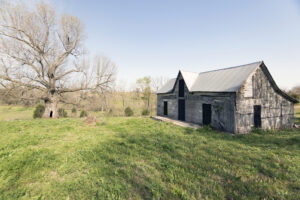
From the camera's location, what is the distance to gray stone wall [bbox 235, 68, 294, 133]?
9.02 m

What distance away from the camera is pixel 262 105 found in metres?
9.77

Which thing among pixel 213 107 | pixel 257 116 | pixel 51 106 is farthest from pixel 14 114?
pixel 257 116

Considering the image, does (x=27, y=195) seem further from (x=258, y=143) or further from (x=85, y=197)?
(x=258, y=143)

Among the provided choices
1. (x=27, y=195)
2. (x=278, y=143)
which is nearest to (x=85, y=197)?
(x=27, y=195)

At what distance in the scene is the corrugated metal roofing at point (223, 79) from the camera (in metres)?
9.34

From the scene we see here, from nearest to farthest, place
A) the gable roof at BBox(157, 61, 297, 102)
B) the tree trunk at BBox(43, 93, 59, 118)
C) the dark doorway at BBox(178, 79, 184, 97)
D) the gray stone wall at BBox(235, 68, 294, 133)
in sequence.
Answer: the gray stone wall at BBox(235, 68, 294, 133), the gable roof at BBox(157, 61, 297, 102), the dark doorway at BBox(178, 79, 184, 97), the tree trunk at BBox(43, 93, 59, 118)

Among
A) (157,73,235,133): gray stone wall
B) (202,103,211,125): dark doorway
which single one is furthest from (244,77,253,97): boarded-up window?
(202,103,211,125): dark doorway

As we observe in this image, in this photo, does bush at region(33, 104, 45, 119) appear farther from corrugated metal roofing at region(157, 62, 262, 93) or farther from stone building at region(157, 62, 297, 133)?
stone building at region(157, 62, 297, 133)

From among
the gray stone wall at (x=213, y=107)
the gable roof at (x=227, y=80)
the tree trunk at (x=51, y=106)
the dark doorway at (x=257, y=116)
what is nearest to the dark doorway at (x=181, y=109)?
the gray stone wall at (x=213, y=107)

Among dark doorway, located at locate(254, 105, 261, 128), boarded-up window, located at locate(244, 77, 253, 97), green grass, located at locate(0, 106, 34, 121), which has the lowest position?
green grass, located at locate(0, 106, 34, 121)

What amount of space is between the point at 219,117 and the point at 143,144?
23.2ft

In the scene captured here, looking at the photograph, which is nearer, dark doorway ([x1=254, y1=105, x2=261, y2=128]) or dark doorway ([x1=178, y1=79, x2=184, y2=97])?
dark doorway ([x1=254, y1=105, x2=261, y2=128])

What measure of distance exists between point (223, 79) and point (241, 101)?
2738 millimetres

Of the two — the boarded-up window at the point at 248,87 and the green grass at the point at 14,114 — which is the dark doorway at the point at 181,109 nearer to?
the boarded-up window at the point at 248,87
